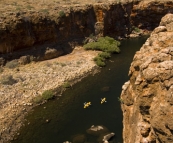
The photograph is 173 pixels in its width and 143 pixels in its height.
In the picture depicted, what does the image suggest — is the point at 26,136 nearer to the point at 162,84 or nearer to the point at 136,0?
the point at 162,84

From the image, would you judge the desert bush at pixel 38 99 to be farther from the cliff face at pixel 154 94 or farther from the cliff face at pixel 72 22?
the cliff face at pixel 154 94

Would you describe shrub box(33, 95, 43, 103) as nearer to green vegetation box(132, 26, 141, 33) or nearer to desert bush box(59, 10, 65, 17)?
desert bush box(59, 10, 65, 17)

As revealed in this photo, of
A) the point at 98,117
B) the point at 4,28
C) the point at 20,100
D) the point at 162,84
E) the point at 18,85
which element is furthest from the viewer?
the point at 4,28

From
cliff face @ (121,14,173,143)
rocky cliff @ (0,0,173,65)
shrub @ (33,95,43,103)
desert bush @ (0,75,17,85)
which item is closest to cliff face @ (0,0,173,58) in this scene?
rocky cliff @ (0,0,173,65)

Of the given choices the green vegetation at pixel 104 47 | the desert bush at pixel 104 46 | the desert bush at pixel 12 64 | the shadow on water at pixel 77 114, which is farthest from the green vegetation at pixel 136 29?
the desert bush at pixel 12 64

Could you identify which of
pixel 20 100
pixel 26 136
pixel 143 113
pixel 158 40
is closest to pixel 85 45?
pixel 20 100

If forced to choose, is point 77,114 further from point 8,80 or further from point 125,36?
point 125,36
